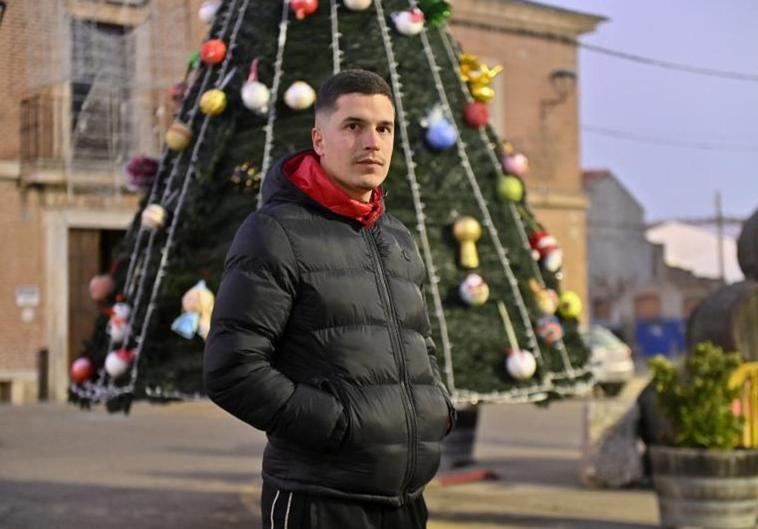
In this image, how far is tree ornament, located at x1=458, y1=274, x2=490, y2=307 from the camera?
6152 millimetres

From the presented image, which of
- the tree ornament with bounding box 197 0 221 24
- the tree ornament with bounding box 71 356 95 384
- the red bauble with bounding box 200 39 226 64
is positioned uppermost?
the tree ornament with bounding box 197 0 221 24

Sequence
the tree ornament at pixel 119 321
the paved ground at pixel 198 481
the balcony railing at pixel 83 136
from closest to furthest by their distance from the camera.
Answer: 1. the tree ornament at pixel 119 321
2. the paved ground at pixel 198 481
3. the balcony railing at pixel 83 136

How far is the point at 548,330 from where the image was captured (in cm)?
639

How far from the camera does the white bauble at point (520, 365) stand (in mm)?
6137

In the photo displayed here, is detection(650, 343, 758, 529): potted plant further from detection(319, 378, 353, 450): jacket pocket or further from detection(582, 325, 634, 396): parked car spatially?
detection(582, 325, 634, 396): parked car

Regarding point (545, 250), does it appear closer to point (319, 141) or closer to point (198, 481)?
point (319, 141)

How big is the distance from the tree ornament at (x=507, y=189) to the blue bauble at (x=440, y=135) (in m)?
0.41

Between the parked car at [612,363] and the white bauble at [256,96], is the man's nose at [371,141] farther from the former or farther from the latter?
the parked car at [612,363]

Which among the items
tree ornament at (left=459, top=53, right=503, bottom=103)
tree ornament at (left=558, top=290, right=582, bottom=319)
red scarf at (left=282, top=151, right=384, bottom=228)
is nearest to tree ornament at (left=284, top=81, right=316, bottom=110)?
tree ornament at (left=459, top=53, right=503, bottom=103)

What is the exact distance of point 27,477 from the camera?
9539 millimetres

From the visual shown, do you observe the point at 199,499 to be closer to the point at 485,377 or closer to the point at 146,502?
the point at 146,502

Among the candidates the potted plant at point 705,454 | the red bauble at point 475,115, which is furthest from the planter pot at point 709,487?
the red bauble at point 475,115

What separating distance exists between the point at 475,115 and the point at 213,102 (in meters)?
1.43

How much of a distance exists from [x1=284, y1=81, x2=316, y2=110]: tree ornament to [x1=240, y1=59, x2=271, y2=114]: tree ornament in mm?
110
